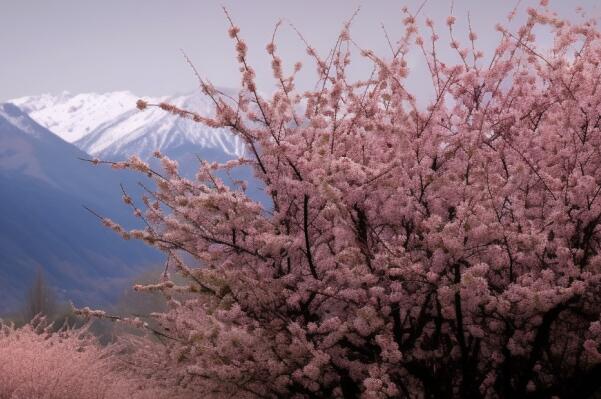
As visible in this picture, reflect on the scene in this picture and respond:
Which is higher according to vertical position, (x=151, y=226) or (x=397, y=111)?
(x=397, y=111)

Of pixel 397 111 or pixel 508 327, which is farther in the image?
pixel 397 111

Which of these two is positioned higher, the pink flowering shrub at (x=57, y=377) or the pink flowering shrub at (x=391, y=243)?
the pink flowering shrub at (x=391, y=243)

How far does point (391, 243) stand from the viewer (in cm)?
441

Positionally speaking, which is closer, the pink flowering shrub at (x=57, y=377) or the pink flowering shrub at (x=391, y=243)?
the pink flowering shrub at (x=391, y=243)

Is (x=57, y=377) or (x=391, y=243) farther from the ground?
(x=391, y=243)

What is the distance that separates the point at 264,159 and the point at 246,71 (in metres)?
0.91

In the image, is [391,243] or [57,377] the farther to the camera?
[57,377]

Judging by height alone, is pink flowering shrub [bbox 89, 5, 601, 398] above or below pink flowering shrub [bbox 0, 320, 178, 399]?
above

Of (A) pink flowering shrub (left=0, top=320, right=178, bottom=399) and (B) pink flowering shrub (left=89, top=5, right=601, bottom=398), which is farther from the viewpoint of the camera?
(A) pink flowering shrub (left=0, top=320, right=178, bottom=399)

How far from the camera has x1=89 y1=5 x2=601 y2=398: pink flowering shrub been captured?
13.4 feet

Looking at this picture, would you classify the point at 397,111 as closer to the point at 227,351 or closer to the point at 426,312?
the point at 426,312

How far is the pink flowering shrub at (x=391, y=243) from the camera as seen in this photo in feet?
13.4

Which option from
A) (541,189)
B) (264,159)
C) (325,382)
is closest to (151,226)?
(264,159)

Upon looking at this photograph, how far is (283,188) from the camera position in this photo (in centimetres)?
484
